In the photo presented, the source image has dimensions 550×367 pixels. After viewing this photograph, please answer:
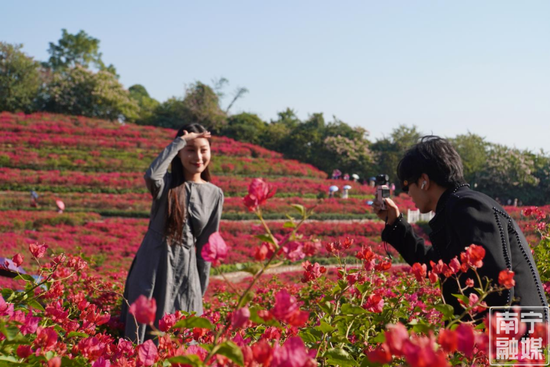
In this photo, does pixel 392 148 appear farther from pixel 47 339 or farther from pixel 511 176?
pixel 47 339

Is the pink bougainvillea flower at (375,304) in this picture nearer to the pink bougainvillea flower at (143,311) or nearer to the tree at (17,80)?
the pink bougainvillea flower at (143,311)

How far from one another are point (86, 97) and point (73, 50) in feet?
51.4

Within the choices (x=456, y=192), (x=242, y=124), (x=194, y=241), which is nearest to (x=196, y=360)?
(x=456, y=192)

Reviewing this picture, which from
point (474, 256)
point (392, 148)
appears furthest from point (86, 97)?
point (474, 256)

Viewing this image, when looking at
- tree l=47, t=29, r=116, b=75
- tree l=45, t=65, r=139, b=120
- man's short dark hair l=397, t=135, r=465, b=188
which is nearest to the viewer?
man's short dark hair l=397, t=135, r=465, b=188

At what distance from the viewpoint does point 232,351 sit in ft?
2.09

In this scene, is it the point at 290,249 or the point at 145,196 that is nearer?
the point at 290,249

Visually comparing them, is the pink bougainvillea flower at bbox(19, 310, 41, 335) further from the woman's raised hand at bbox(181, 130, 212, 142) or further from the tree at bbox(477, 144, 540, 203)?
the tree at bbox(477, 144, 540, 203)

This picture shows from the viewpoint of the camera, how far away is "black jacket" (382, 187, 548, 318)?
5.09ft

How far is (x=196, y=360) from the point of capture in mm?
655

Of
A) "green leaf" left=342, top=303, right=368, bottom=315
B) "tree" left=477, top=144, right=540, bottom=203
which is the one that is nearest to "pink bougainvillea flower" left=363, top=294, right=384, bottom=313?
"green leaf" left=342, top=303, right=368, bottom=315

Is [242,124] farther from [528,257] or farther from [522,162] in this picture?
[528,257]

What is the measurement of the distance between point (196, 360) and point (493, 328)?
0.41m

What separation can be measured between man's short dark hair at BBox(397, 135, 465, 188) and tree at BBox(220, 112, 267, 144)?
2501cm
